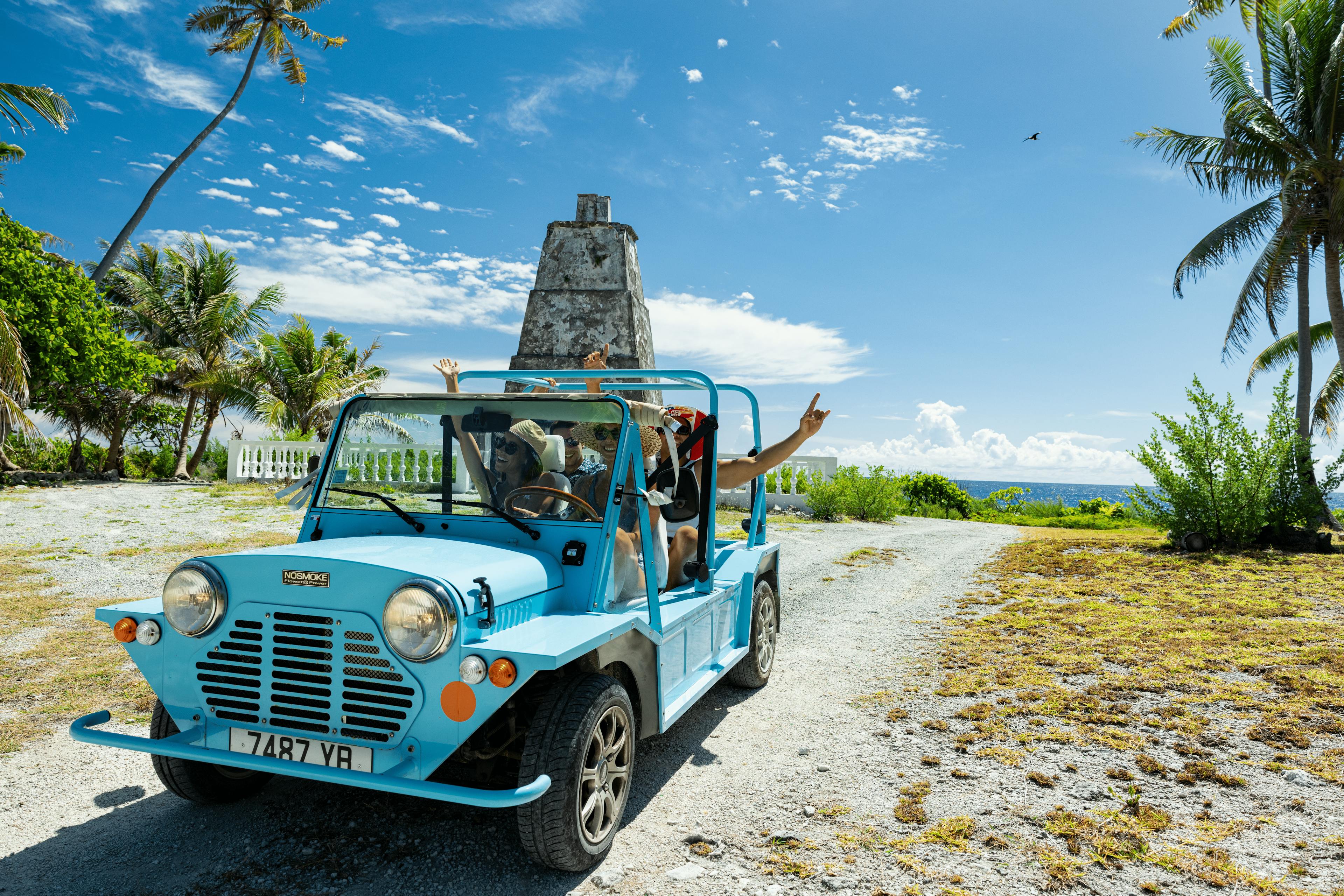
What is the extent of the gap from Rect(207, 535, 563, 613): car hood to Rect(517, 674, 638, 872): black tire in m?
0.43

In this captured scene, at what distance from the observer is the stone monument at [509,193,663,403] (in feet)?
37.8

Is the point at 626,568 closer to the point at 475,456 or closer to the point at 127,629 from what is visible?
the point at 475,456

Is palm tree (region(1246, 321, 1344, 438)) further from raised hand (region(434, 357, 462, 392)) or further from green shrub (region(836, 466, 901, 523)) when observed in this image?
raised hand (region(434, 357, 462, 392))

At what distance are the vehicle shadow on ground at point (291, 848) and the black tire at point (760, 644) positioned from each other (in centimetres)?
156

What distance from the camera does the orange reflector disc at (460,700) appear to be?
2428 mm

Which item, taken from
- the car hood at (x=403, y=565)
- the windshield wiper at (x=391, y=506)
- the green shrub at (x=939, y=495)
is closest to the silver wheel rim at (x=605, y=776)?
the car hood at (x=403, y=565)

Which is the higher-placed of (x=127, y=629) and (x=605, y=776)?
(x=127, y=629)

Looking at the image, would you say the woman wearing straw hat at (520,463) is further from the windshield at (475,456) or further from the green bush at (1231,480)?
the green bush at (1231,480)

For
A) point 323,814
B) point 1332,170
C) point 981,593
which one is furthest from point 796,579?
point 1332,170

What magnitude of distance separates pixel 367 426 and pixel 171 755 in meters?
1.55

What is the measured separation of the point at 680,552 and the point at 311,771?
2.20m

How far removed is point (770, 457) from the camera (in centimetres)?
453

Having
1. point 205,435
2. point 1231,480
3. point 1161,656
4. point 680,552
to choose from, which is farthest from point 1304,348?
point 205,435

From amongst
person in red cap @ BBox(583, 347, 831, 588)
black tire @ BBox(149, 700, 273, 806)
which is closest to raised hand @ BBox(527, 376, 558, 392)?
person in red cap @ BBox(583, 347, 831, 588)
